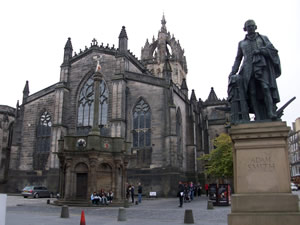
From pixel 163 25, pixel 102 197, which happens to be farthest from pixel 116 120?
pixel 163 25

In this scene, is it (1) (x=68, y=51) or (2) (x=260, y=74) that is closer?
(2) (x=260, y=74)

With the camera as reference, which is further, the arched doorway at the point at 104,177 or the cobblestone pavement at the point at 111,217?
the arched doorway at the point at 104,177

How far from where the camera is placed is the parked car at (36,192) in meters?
33.5

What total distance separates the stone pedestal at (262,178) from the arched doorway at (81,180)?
17916 mm

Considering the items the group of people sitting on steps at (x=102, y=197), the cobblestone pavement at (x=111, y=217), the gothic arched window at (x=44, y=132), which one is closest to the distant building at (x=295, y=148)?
the gothic arched window at (x=44, y=132)

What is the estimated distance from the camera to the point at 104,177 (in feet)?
75.1

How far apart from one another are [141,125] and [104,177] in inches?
548

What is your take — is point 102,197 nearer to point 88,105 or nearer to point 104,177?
point 104,177

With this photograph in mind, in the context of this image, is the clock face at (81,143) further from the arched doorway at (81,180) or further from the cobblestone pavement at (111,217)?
the cobblestone pavement at (111,217)

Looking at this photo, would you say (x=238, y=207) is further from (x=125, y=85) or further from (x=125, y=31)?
(x=125, y=31)

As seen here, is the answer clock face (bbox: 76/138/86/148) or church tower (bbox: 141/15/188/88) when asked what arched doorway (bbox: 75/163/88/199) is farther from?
church tower (bbox: 141/15/188/88)

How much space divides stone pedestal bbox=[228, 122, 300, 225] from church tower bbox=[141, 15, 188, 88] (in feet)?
203

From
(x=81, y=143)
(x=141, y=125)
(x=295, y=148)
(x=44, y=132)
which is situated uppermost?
(x=295, y=148)

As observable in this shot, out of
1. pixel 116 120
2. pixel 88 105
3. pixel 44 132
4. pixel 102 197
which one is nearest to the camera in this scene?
pixel 102 197
